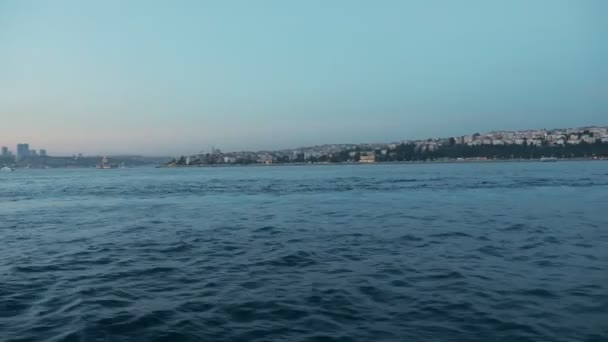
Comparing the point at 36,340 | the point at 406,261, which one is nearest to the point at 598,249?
the point at 406,261

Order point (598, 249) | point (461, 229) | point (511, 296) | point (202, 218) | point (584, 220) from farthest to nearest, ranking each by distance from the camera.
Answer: point (202, 218) < point (584, 220) < point (461, 229) < point (598, 249) < point (511, 296)

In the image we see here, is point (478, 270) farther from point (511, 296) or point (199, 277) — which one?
point (199, 277)

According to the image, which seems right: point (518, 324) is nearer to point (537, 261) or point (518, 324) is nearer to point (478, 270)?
point (478, 270)

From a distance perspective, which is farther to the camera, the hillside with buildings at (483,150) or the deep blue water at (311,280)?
the hillside with buildings at (483,150)

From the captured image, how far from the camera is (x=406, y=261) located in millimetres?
10484

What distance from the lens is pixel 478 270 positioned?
9570 millimetres

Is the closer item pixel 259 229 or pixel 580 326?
pixel 580 326

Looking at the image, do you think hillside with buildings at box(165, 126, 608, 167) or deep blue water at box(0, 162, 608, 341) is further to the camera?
hillside with buildings at box(165, 126, 608, 167)

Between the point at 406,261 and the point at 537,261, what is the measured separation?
2.69m

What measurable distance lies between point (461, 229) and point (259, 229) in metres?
6.52

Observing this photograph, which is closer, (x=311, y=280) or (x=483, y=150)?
(x=311, y=280)

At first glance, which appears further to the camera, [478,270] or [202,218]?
[202,218]

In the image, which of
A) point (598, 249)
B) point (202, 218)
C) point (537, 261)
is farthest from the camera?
point (202, 218)

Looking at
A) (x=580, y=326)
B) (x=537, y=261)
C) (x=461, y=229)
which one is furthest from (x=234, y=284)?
(x=461, y=229)
